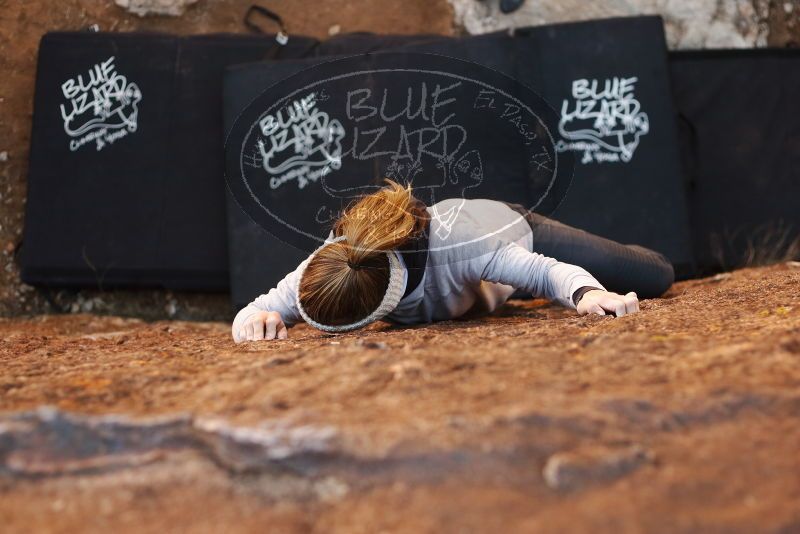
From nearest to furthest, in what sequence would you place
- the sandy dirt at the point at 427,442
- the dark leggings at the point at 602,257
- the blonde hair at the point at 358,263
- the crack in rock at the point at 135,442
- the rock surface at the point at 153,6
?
the sandy dirt at the point at 427,442, the crack in rock at the point at 135,442, the blonde hair at the point at 358,263, the dark leggings at the point at 602,257, the rock surface at the point at 153,6

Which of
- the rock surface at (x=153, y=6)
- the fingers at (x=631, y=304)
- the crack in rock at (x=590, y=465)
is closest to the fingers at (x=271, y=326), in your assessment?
the fingers at (x=631, y=304)

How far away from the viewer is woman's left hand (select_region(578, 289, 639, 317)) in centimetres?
226

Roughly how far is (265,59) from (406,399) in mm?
2750

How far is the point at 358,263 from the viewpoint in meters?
2.15

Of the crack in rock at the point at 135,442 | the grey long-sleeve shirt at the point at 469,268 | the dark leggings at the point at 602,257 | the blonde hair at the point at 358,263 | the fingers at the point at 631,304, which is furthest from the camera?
the dark leggings at the point at 602,257

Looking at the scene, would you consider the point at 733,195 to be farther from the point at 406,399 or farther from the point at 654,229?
the point at 406,399

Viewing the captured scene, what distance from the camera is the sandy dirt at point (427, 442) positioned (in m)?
1.24

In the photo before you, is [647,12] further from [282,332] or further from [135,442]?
[135,442]

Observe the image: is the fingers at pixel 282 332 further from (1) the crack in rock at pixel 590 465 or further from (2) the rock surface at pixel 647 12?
(2) the rock surface at pixel 647 12

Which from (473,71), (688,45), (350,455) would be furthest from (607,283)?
(688,45)

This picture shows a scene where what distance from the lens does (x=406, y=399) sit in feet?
4.93

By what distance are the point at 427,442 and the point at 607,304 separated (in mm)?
1074

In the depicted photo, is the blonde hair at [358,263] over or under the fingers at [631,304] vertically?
over

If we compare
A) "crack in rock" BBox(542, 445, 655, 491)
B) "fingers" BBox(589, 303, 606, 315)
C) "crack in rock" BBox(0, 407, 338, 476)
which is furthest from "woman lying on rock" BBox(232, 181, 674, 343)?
"crack in rock" BBox(542, 445, 655, 491)
